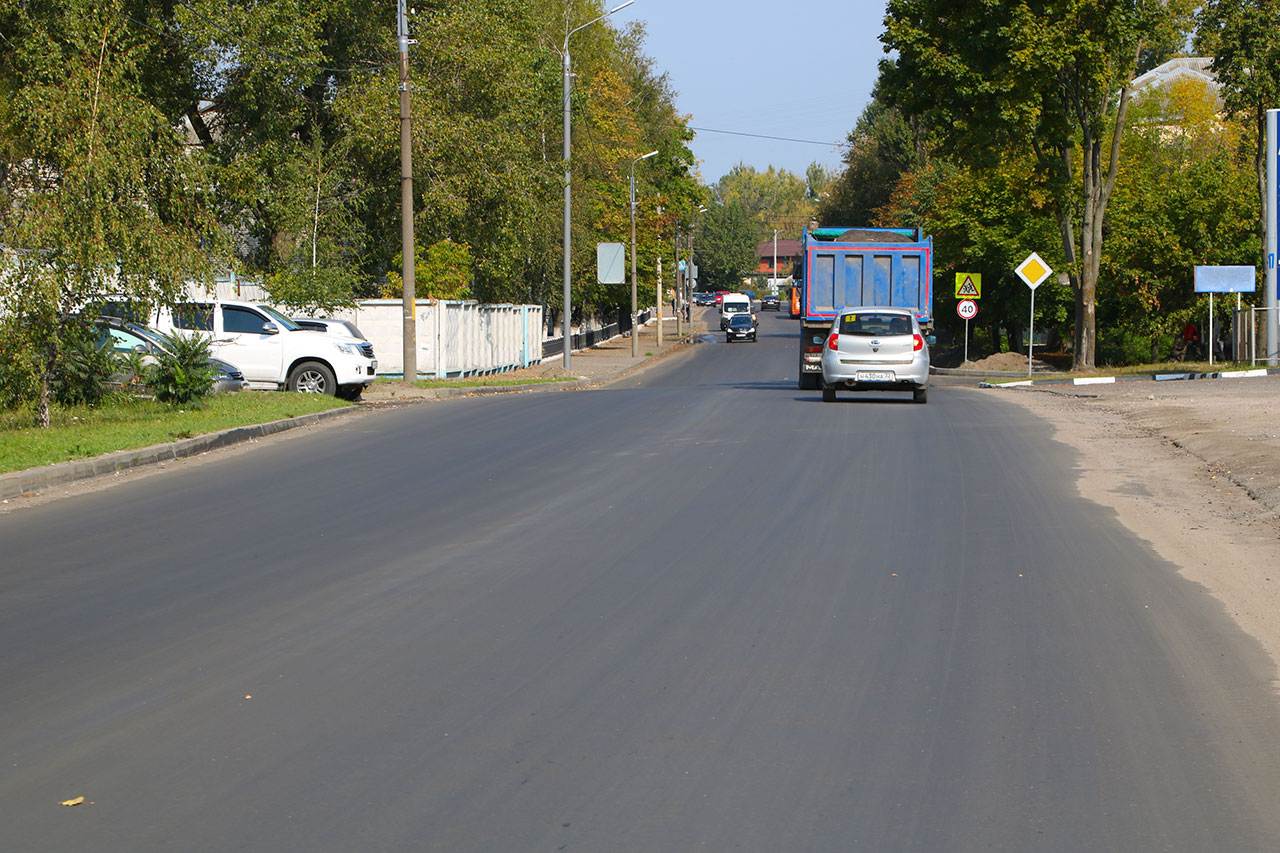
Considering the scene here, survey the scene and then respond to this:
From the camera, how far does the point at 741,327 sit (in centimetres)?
7856

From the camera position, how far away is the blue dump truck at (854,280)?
1238 inches

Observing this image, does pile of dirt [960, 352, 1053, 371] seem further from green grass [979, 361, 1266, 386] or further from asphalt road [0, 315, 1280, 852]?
asphalt road [0, 315, 1280, 852]

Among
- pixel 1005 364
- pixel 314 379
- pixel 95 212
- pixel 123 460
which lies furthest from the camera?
pixel 1005 364

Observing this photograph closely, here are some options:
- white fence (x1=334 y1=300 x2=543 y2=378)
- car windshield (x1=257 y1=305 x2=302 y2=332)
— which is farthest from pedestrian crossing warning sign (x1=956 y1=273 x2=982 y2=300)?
car windshield (x1=257 y1=305 x2=302 y2=332)

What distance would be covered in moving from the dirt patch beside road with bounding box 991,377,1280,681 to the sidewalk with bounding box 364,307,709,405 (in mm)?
12225

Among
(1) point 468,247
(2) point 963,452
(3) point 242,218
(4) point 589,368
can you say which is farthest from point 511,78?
(2) point 963,452

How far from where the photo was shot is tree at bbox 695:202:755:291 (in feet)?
563

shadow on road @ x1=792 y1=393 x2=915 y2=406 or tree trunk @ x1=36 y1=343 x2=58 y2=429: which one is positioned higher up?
tree trunk @ x1=36 y1=343 x2=58 y2=429

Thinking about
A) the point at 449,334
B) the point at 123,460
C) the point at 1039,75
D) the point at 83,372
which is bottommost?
the point at 123,460

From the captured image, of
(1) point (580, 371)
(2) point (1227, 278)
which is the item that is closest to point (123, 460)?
(2) point (1227, 278)

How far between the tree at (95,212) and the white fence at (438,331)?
10.3 metres

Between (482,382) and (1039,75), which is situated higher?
(1039,75)

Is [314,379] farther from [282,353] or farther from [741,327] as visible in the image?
[741,327]

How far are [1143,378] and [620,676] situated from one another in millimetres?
30406
